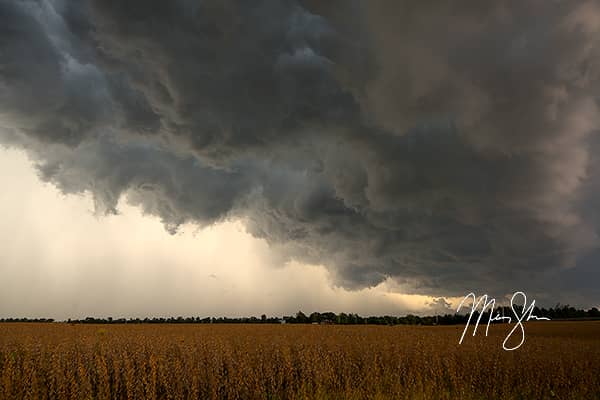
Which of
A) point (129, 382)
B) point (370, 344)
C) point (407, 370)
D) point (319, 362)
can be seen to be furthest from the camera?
point (370, 344)

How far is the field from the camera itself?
52.4 feet

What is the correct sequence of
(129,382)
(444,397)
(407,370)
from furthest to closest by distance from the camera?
(407,370)
(444,397)
(129,382)

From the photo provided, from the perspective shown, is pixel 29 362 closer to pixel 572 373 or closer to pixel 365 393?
pixel 365 393

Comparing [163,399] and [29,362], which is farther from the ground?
[29,362]

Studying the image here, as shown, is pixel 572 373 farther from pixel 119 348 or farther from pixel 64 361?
pixel 64 361

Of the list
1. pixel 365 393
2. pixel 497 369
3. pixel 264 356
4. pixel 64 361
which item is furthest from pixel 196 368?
pixel 497 369

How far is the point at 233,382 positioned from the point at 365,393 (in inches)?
197

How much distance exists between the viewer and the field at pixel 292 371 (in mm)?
15969

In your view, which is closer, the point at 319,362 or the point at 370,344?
the point at 319,362

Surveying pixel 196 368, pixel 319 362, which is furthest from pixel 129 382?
pixel 319 362

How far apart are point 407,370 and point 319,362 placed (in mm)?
4446

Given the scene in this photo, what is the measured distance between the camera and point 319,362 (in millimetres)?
19406

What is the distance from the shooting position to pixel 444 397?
16703 mm

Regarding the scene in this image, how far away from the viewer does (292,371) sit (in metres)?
19.2
